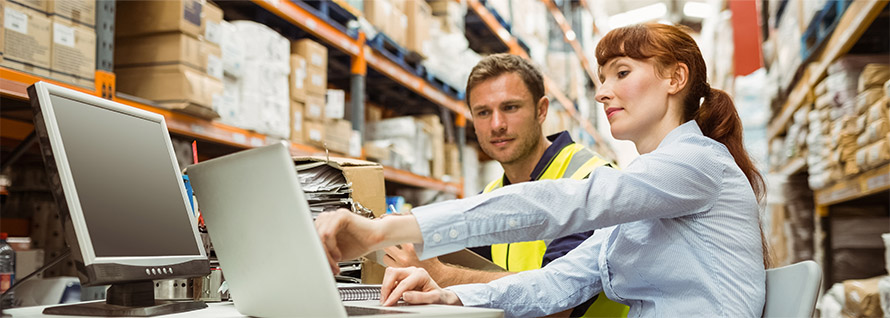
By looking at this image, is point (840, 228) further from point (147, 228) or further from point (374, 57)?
point (147, 228)

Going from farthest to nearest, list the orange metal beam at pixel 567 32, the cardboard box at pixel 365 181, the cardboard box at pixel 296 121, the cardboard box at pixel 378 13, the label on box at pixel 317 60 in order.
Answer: the orange metal beam at pixel 567 32, the cardboard box at pixel 378 13, the label on box at pixel 317 60, the cardboard box at pixel 296 121, the cardboard box at pixel 365 181

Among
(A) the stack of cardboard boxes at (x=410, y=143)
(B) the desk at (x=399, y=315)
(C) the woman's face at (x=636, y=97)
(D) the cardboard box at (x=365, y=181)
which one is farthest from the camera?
(A) the stack of cardboard boxes at (x=410, y=143)

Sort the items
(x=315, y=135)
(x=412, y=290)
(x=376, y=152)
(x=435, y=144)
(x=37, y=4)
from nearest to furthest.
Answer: (x=412, y=290)
(x=37, y=4)
(x=315, y=135)
(x=376, y=152)
(x=435, y=144)

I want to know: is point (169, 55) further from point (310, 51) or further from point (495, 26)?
point (495, 26)

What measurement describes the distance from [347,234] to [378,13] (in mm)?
3119

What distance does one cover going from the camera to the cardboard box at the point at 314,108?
332cm

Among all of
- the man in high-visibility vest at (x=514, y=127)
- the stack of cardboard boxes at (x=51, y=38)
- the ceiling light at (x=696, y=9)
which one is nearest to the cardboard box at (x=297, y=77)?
the man in high-visibility vest at (x=514, y=127)

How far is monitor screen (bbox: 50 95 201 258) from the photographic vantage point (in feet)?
3.74

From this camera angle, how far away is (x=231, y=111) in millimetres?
2748

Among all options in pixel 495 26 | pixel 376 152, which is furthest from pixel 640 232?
pixel 495 26

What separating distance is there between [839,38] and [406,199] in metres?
3.16

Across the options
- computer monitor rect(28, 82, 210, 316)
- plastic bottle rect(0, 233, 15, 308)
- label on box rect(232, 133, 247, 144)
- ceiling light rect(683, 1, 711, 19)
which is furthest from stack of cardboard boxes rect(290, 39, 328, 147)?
ceiling light rect(683, 1, 711, 19)

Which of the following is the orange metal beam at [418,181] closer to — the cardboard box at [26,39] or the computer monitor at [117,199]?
the cardboard box at [26,39]

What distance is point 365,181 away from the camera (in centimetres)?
183
